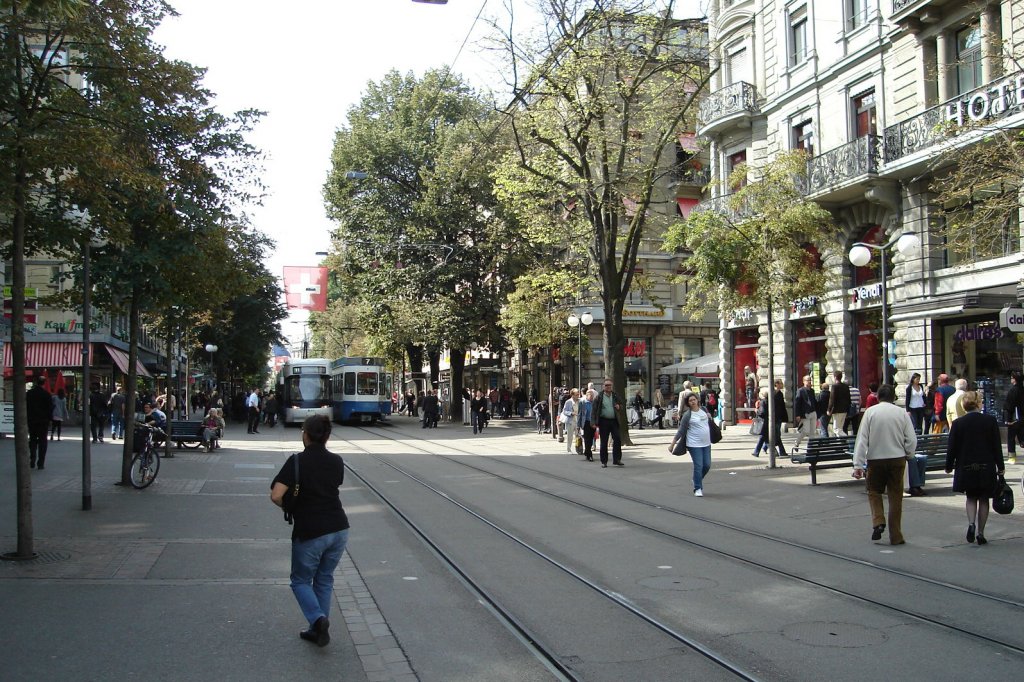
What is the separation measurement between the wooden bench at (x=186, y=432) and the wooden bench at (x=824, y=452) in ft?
54.4

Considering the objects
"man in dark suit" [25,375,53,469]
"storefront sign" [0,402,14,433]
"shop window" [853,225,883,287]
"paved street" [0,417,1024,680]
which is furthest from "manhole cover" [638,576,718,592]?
"storefront sign" [0,402,14,433]

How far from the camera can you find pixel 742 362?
33094mm

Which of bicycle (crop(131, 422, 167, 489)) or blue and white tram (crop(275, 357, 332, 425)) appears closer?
bicycle (crop(131, 422, 167, 489))

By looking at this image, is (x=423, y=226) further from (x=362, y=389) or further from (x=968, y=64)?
(x=968, y=64)

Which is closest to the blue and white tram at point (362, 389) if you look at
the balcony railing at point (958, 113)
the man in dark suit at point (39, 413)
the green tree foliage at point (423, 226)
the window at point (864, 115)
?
the green tree foliage at point (423, 226)

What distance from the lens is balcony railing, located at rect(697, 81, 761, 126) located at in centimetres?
3056


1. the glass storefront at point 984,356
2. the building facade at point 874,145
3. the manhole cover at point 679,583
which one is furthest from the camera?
the glass storefront at point 984,356

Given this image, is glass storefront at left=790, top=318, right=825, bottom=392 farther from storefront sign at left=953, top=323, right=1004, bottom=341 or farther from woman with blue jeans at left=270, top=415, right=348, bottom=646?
woman with blue jeans at left=270, top=415, right=348, bottom=646

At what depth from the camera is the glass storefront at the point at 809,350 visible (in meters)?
28.3

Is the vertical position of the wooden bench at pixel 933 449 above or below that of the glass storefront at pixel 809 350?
below

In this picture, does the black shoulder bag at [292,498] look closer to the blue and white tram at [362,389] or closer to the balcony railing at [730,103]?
the balcony railing at [730,103]

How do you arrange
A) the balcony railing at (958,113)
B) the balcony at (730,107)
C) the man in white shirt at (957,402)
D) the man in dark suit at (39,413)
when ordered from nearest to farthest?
the man in white shirt at (957,402) → the man in dark suit at (39,413) → the balcony railing at (958,113) → the balcony at (730,107)

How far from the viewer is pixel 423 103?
143ft

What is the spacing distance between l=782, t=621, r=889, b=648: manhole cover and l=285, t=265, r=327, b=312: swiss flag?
22.1 m
